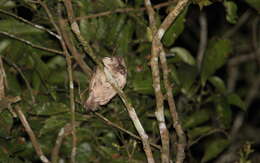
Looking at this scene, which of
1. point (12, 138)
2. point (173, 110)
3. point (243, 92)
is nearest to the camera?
point (173, 110)

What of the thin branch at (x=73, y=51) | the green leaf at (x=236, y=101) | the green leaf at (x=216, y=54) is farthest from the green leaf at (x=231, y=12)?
the thin branch at (x=73, y=51)

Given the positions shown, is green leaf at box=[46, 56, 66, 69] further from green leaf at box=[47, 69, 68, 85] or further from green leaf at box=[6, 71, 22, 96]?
green leaf at box=[6, 71, 22, 96]

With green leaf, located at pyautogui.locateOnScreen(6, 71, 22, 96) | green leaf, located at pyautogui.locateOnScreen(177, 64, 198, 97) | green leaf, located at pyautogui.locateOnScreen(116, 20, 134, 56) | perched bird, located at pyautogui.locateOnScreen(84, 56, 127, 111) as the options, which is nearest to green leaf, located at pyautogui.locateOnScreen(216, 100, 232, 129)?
green leaf, located at pyautogui.locateOnScreen(177, 64, 198, 97)

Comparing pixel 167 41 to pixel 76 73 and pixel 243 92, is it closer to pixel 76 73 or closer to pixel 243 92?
pixel 76 73

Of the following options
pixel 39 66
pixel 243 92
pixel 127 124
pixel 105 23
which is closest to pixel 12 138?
pixel 39 66

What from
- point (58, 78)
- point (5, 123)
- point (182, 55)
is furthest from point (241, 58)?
point (5, 123)

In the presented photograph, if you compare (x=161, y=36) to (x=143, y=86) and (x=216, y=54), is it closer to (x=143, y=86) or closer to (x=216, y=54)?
(x=143, y=86)
